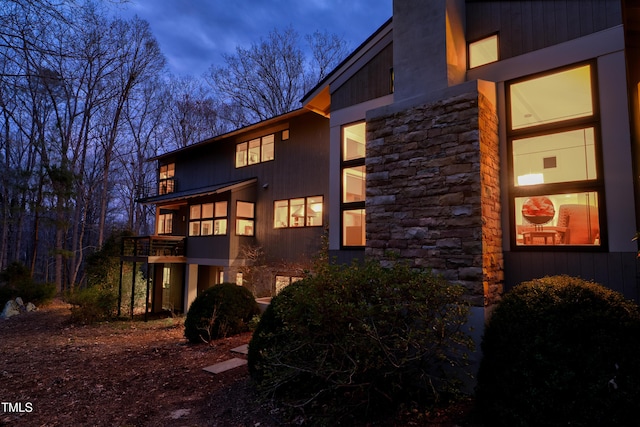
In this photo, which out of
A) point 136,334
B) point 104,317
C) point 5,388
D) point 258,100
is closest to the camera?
point 5,388

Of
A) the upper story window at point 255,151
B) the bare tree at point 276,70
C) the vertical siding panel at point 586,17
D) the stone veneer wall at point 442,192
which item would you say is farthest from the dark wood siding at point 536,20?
the bare tree at point 276,70

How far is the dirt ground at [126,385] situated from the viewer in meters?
4.15

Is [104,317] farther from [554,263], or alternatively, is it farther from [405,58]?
[554,263]

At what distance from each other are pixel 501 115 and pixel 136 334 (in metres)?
9.45

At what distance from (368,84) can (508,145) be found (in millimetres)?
2954

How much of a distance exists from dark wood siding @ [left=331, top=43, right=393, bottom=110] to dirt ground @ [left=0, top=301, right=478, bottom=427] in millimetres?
5267

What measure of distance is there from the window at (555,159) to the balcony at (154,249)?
11742 mm

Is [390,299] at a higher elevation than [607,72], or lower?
lower

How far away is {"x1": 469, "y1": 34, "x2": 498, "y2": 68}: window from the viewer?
5.64 m


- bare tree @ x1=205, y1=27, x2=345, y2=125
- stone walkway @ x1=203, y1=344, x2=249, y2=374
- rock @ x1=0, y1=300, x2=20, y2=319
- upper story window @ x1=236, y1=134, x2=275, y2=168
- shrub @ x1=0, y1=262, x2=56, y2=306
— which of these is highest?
bare tree @ x1=205, y1=27, x2=345, y2=125

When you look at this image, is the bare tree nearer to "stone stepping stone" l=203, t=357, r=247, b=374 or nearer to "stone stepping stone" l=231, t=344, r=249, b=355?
"stone stepping stone" l=231, t=344, r=249, b=355

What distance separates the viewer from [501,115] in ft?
17.3

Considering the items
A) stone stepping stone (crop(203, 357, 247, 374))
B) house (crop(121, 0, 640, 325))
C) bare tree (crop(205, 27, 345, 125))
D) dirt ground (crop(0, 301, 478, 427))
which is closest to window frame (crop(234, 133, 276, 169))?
bare tree (crop(205, 27, 345, 125))

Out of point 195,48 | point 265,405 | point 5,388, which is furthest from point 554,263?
point 195,48
